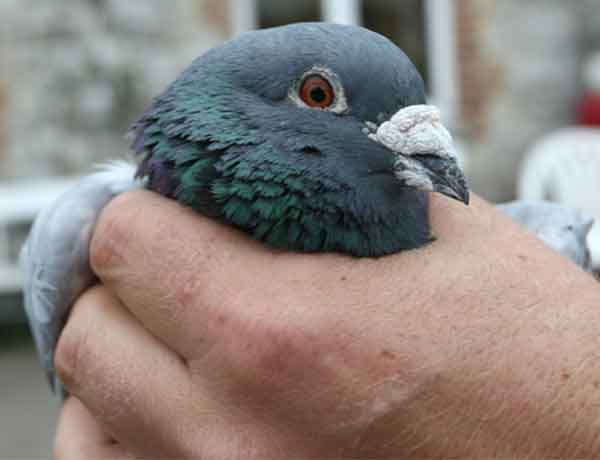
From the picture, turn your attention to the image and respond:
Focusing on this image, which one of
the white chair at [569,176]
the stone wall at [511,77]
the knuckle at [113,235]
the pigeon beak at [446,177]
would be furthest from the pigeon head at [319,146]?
the stone wall at [511,77]

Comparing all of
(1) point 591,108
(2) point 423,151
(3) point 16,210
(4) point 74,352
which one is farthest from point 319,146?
(1) point 591,108

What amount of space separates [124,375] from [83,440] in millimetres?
343

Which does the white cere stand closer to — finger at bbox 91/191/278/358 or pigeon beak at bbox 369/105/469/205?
pigeon beak at bbox 369/105/469/205

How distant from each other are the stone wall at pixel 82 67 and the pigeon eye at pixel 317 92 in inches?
215

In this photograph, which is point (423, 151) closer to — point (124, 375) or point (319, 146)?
point (319, 146)

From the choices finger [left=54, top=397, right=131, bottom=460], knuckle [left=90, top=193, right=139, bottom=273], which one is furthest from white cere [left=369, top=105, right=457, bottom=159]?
finger [left=54, top=397, right=131, bottom=460]

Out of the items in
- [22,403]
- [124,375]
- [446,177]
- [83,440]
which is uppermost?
[446,177]

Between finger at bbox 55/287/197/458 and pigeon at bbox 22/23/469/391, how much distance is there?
359mm

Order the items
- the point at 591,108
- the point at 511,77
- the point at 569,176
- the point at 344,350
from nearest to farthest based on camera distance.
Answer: the point at 344,350 < the point at 569,176 < the point at 591,108 < the point at 511,77

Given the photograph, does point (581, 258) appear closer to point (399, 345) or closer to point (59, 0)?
point (399, 345)

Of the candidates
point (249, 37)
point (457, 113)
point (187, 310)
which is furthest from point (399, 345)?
point (457, 113)

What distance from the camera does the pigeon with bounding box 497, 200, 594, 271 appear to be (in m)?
2.37

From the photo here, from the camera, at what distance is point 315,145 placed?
1863 millimetres

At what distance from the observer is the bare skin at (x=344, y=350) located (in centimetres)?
167
